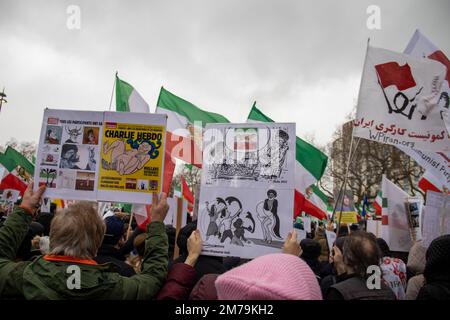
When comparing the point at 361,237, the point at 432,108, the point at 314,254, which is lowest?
the point at 314,254

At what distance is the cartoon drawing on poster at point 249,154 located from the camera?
3.13 meters

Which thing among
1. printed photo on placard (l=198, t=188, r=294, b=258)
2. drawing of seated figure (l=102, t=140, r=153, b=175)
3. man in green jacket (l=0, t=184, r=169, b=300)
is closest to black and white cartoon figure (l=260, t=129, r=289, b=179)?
printed photo on placard (l=198, t=188, r=294, b=258)

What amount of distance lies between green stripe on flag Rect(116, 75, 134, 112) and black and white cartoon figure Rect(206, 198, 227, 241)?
3.59m

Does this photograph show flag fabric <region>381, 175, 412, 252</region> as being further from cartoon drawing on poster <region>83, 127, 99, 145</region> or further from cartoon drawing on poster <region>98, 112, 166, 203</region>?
cartoon drawing on poster <region>83, 127, 99, 145</region>

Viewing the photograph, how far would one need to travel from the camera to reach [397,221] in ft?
16.1

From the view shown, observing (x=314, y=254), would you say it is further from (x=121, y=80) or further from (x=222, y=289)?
(x=121, y=80)

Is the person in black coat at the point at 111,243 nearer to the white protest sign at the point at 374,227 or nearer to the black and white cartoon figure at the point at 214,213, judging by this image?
the black and white cartoon figure at the point at 214,213

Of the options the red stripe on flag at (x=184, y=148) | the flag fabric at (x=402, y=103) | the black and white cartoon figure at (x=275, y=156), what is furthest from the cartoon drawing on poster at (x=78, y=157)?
the flag fabric at (x=402, y=103)

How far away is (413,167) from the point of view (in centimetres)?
3534

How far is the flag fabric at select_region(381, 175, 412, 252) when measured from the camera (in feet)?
15.5
